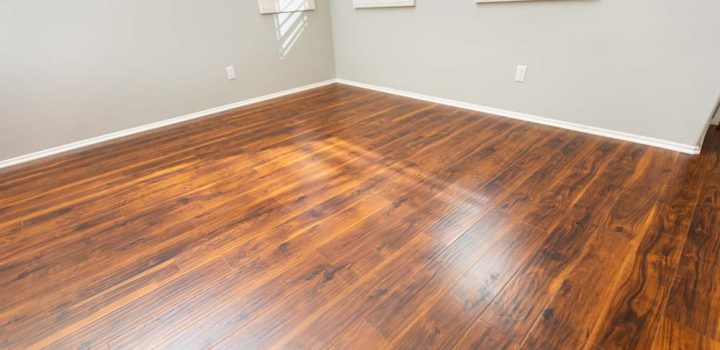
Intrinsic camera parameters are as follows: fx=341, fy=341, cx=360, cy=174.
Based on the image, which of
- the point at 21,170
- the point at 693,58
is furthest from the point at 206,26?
the point at 693,58

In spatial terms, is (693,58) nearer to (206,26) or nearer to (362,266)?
(362,266)

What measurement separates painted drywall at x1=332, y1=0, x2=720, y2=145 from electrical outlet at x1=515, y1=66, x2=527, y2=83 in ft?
0.12

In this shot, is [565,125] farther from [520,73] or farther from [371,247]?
[371,247]

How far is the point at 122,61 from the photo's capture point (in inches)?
101

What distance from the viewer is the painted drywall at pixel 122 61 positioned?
7.30 ft

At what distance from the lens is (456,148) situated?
2.21m

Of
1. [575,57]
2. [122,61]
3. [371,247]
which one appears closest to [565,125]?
[575,57]

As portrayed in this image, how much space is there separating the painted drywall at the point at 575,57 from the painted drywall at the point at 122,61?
3.97 ft

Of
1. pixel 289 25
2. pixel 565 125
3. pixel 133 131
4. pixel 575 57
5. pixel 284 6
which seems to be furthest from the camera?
pixel 289 25

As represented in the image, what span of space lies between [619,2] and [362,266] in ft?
6.97

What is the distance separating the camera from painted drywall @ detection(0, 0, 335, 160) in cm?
222

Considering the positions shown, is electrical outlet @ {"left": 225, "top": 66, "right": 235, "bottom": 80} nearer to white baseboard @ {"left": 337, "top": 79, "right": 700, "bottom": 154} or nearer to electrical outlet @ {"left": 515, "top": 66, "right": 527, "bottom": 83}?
white baseboard @ {"left": 337, "top": 79, "right": 700, "bottom": 154}

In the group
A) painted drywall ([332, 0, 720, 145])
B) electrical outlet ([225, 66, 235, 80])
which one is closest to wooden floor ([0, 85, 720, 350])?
painted drywall ([332, 0, 720, 145])

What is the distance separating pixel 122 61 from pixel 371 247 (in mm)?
2474
